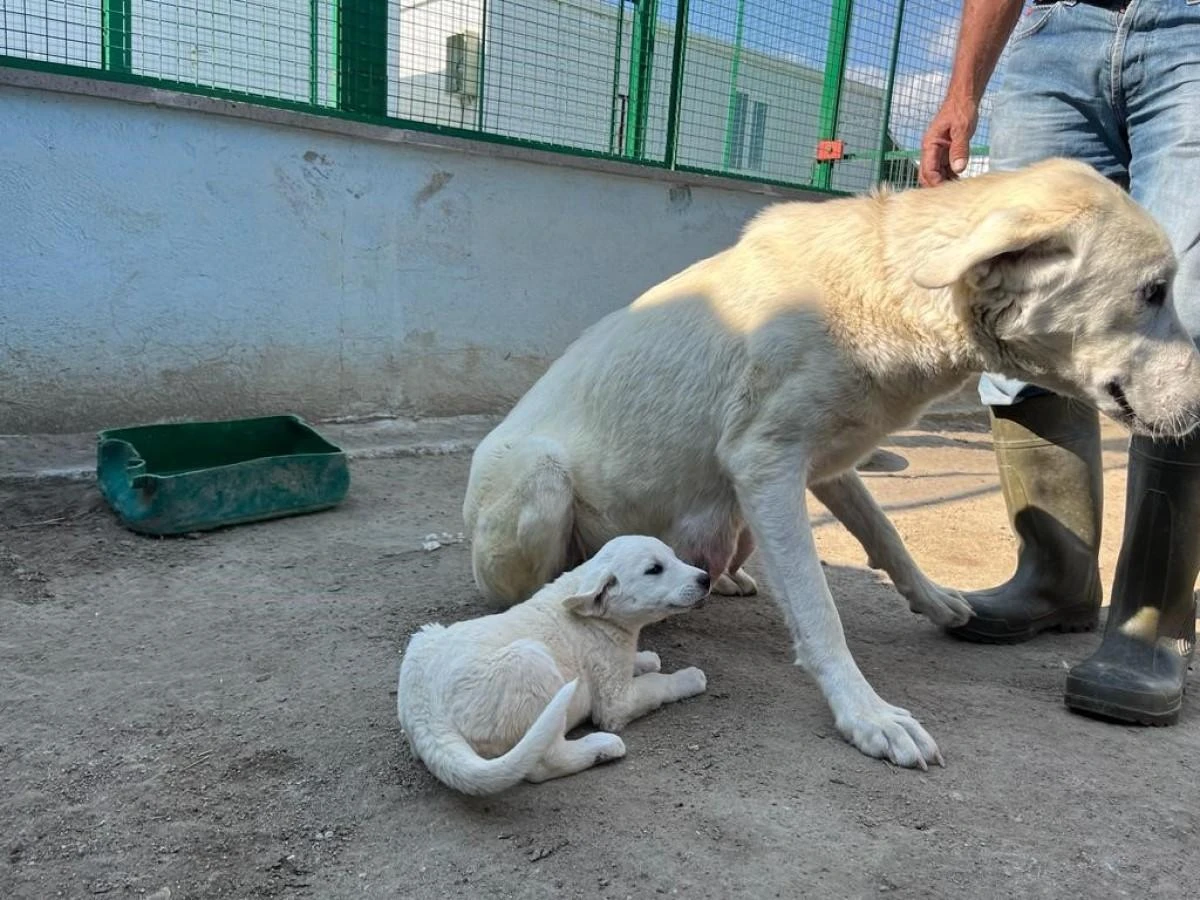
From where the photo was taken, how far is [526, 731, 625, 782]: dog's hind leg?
5.90 feet

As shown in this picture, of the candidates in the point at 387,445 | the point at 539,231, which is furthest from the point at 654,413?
the point at 539,231

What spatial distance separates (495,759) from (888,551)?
5.05ft

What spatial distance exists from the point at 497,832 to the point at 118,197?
381cm

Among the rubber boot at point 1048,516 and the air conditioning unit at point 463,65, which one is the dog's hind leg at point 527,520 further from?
the air conditioning unit at point 463,65

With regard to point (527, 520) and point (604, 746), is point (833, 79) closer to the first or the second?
point (527, 520)

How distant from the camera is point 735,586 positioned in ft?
10.4

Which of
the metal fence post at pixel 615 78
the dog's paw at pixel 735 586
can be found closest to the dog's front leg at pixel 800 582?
the dog's paw at pixel 735 586

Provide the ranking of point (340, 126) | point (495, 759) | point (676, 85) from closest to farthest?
point (495, 759) < point (340, 126) < point (676, 85)

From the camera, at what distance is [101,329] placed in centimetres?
426

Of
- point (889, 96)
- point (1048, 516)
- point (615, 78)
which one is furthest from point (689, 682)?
point (889, 96)

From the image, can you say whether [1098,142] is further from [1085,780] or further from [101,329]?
[101,329]

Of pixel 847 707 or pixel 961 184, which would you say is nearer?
pixel 847 707

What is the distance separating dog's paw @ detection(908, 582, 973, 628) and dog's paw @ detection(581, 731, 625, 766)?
124 centimetres

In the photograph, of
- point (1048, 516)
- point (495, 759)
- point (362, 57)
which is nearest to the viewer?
point (495, 759)
